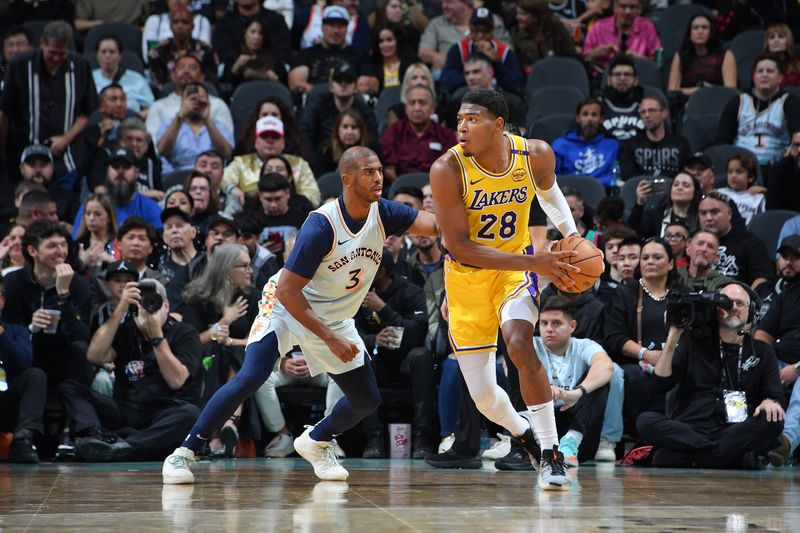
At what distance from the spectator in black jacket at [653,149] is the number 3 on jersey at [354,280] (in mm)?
5666

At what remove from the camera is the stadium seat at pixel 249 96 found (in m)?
12.4

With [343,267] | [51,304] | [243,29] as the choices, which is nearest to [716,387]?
[343,267]

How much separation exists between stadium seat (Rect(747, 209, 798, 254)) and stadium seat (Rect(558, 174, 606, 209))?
142 cm

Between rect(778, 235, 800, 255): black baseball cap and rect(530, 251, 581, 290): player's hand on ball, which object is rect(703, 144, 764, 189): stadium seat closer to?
rect(778, 235, 800, 255): black baseball cap

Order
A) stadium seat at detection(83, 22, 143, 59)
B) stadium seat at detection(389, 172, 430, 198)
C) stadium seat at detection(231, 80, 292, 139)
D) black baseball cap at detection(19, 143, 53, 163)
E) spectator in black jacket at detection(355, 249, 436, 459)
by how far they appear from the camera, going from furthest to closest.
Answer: stadium seat at detection(83, 22, 143, 59)
stadium seat at detection(231, 80, 292, 139)
black baseball cap at detection(19, 143, 53, 163)
stadium seat at detection(389, 172, 430, 198)
spectator in black jacket at detection(355, 249, 436, 459)

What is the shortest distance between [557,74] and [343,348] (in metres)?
7.80

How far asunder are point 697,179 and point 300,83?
16.1ft

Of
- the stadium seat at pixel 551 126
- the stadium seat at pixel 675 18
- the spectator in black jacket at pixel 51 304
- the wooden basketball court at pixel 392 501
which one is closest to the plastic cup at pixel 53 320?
the spectator in black jacket at pixel 51 304

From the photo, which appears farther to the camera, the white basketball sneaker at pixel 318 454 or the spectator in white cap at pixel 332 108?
the spectator in white cap at pixel 332 108

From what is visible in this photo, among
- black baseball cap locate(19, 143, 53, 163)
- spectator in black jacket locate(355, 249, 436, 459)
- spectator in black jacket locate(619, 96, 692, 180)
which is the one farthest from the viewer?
spectator in black jacket locate(619, 96, 692, 180)

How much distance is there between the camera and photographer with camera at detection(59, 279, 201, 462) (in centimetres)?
814

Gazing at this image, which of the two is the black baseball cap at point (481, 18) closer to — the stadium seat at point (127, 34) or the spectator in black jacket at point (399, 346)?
the stadium seat at point (127, 34)

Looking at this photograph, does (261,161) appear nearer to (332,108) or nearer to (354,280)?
(332,108)

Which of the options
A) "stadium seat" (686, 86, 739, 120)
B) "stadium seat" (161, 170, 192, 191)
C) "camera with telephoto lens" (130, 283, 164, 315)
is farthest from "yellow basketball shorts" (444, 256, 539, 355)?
"stadium seat" (686, 86, 739, 120)
